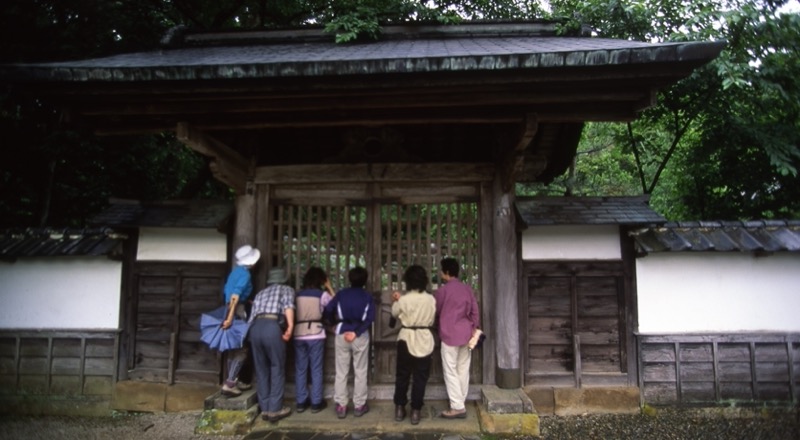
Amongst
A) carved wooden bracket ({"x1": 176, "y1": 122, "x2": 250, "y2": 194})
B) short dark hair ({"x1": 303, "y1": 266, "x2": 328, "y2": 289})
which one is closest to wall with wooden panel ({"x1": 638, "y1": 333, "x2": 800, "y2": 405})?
short dark hair ({"x1": 303, "y1": 266, "x2": 328, "y2": 289})

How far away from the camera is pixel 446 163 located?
5.45 metres

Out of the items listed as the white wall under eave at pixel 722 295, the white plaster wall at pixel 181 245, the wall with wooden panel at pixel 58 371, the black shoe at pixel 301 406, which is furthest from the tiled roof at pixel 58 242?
the white wall under eave at pixel 722 295

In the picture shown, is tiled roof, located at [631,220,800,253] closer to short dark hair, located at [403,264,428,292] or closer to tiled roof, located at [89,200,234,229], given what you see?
short dark hair, located at [403,264,428,292]

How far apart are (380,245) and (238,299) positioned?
1.88 m

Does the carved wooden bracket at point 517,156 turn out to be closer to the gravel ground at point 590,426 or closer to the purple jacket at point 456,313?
the purple jacket at point 456,313

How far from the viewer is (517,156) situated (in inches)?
179

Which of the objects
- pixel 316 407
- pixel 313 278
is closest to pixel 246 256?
pixel 313 278

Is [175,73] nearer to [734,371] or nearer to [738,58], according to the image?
[734,371]

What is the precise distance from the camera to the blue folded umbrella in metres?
4.82

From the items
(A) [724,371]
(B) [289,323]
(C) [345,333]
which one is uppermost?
Result: (B) [289,323]

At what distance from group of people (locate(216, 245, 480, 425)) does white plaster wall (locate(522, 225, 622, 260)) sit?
1.39 metres

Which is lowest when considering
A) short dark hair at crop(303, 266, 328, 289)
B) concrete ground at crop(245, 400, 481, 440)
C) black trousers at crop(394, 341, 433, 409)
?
concrete ground at crop(245, 400, 481, 440)

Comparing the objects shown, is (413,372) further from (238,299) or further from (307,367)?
(238,299)

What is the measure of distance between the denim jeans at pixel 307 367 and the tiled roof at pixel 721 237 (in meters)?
4.26
